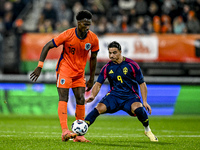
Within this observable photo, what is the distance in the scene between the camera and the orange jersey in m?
7.62

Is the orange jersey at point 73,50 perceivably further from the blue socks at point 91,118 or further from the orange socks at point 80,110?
the blue socks at point 91,118

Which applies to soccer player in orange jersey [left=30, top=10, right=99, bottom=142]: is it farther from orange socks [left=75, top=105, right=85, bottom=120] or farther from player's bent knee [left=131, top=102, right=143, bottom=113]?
player's bent knee [left=131, top=102, right=143, bottom=113]

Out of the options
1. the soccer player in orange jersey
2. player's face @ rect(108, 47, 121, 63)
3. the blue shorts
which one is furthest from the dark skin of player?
the blue shorts

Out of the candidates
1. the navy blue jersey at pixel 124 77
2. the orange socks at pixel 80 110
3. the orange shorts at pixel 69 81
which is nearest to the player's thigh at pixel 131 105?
the navy blue jersey at pixel 124 77

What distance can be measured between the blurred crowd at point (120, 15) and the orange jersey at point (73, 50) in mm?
8978

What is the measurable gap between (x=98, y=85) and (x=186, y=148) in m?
2.09

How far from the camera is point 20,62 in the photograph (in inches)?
663

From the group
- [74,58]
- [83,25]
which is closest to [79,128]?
[74,58]

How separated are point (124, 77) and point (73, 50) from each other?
3.60ft

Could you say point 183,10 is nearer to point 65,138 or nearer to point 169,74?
point 169,74

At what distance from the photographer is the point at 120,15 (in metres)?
18.3

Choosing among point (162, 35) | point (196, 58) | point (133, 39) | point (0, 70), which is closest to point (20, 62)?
point (0, 70)

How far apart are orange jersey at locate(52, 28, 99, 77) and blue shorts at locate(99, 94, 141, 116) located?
0.72m

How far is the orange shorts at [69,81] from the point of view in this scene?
7.58 m
